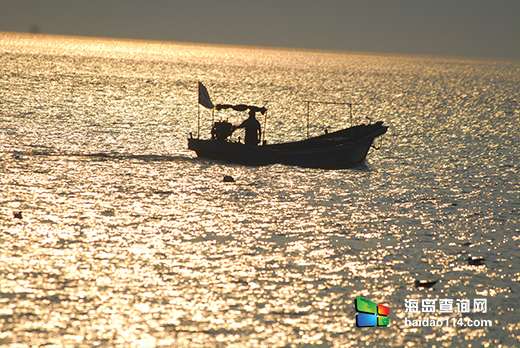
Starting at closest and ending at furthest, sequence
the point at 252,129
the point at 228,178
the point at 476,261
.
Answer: the point at 476,261 < the point at 228,178 < the point at 252,129

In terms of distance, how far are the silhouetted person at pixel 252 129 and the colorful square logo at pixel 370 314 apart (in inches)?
640

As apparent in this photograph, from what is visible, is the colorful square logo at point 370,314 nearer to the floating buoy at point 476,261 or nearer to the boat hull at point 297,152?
the floating buoy at point 476,261

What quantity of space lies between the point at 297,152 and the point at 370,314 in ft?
51.3

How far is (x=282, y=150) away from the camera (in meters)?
27.2

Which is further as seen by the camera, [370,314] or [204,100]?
[204,100]

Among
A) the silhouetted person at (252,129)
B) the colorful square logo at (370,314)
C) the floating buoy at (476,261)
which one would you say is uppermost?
the silhouetted person at (252,129)

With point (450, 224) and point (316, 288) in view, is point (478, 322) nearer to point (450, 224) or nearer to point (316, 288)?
point (316, 288)

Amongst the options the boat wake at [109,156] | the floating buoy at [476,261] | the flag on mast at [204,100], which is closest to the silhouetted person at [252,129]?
the flag on mast at [204,100]

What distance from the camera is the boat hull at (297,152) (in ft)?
86.9

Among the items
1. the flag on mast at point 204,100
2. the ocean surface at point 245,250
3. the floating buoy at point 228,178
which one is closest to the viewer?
the ocean surface at point 245,250

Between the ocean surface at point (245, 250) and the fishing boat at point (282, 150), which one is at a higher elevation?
the fishing boat at point (282, 150)

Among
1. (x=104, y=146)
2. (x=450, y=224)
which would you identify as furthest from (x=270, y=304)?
(x=104, y=146)

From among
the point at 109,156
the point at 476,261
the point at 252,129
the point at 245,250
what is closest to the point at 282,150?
the point at 252,129

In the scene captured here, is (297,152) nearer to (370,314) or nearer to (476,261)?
(476,261)
